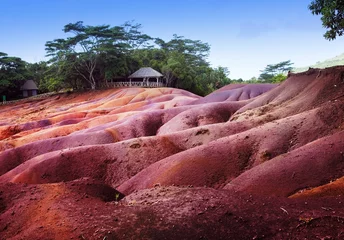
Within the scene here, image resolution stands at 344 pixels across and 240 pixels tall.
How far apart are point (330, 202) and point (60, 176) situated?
42.5 ft

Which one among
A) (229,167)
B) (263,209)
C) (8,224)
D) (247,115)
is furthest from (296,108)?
(8,224)

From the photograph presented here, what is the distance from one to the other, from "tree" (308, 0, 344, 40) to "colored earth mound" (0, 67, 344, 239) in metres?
2.88

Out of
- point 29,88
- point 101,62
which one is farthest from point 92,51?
point 29,88

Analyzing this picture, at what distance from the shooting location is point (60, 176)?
16.2 meters

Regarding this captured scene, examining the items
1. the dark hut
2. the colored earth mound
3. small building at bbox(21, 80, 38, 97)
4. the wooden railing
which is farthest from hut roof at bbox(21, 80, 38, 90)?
the colored earth mound

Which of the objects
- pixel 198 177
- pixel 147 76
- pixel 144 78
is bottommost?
pixel 198 177

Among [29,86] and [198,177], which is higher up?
[29,86]

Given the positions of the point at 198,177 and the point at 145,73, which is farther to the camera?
the point at 145,73

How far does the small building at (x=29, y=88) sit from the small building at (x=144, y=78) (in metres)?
20.2

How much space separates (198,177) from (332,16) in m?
9.37

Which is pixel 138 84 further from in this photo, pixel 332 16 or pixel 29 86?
pixel 332 16

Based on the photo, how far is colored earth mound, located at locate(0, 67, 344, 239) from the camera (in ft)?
19.2

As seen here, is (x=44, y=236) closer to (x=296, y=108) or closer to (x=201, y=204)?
(x=201, y=204)

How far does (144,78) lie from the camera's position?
55312mm
